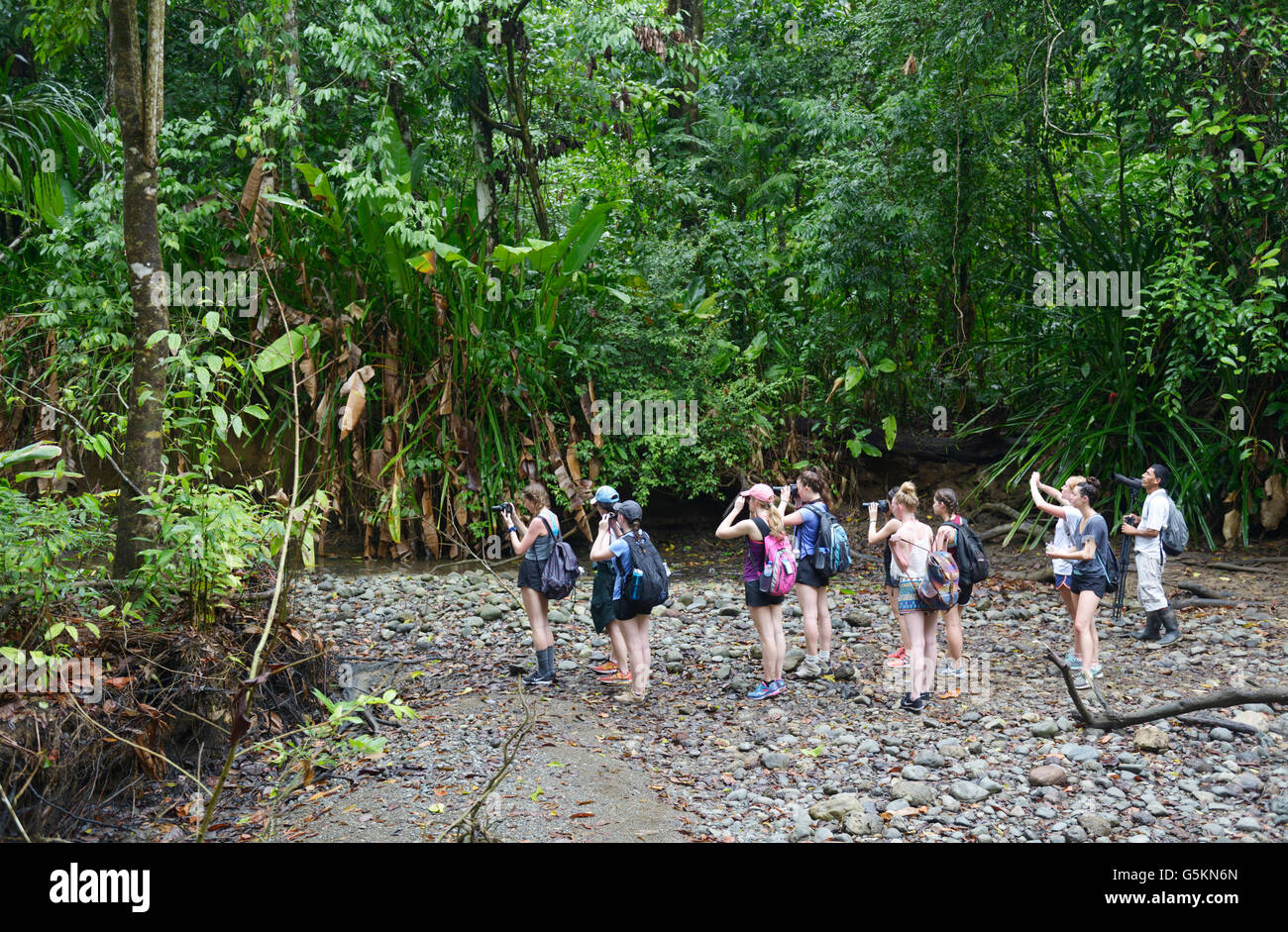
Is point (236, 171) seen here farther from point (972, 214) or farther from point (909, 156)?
point (972, 214)

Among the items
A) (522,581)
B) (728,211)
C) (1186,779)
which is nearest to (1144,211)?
(728,211)

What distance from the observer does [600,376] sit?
1112 centimetres

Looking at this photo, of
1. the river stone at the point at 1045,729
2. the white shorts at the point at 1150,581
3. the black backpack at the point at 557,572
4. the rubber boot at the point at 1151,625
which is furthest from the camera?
the rubber boot at the point at 1151,625

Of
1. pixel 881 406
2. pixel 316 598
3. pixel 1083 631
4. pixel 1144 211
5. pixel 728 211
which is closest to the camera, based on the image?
pixel 1083 631

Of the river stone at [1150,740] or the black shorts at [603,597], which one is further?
the black shorts at [603,597]

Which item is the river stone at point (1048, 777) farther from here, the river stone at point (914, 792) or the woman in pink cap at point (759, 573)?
the woman in pink cap at point (759, 573)

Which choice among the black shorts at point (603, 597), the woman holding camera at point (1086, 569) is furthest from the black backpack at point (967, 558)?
the black shorts at point (603, 597)

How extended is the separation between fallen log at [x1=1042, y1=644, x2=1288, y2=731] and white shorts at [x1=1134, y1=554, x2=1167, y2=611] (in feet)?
5.60

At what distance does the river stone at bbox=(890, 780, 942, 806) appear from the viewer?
5027 millimetres

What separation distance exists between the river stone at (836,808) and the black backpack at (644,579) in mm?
1786

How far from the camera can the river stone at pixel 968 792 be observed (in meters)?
5.03

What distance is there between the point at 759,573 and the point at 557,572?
139 centimetres

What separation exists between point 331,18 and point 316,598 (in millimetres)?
6733

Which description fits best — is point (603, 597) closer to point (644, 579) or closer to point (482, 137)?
point (644, 579)
